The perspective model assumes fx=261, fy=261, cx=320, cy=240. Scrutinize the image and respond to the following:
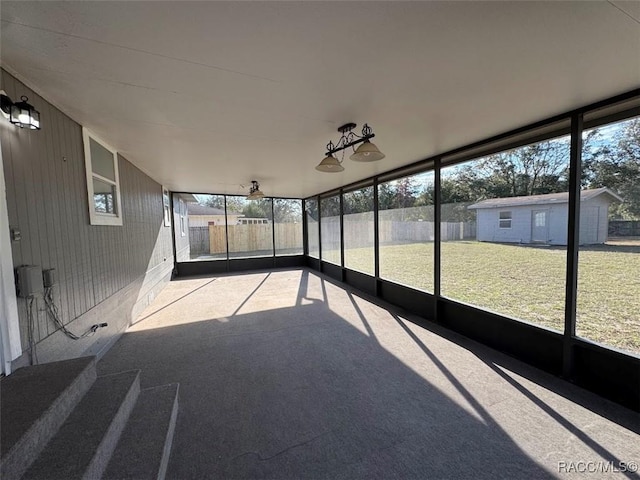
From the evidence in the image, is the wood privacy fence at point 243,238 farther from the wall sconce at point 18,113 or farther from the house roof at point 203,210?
the wall sconce at point 18,113

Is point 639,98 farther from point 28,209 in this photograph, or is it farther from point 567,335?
point 28,209

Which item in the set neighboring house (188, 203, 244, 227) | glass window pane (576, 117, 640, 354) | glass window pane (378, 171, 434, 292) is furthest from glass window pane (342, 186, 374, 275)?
neighboring house (188, 203, 244, 227)

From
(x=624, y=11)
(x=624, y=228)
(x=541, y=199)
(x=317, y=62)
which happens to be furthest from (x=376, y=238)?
(x=624, y=11)

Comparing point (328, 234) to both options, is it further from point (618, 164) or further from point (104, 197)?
point (618, 164)

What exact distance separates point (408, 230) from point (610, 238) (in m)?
2.61

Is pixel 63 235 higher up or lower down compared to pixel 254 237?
higher up

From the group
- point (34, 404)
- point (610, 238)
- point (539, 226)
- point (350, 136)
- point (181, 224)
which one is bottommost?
point (34, 404)

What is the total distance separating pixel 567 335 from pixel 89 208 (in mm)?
4997

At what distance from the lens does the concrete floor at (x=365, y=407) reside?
1.60 meters

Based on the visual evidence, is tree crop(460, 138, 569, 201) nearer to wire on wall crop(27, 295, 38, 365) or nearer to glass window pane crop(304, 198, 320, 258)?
wire on wall crop(27, 295, 38, 365)

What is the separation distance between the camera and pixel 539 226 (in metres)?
2.86

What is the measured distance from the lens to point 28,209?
1.93 m

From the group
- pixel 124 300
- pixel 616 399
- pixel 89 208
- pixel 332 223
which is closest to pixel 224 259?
pixel 332 223

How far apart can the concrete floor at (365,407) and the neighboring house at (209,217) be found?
4.93 metres
